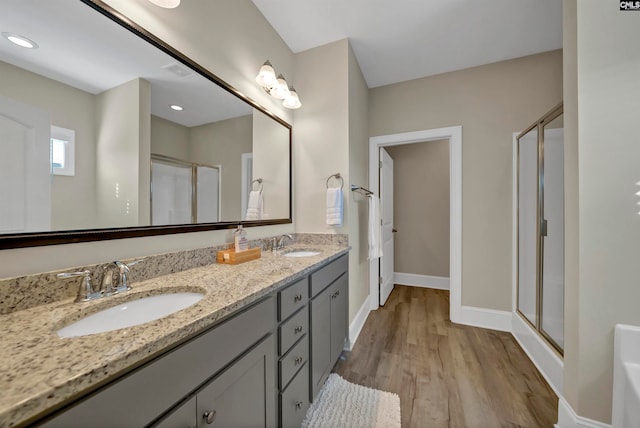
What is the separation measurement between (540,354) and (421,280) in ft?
6.05

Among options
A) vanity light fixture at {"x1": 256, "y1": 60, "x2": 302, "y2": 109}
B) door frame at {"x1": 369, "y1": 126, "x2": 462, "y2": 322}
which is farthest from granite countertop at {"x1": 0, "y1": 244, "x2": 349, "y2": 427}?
door frame at {"x1": 369, "y1": 126, "x2": 462, "y2": 322}

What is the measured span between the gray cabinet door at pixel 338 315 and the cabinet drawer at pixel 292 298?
1.25ft

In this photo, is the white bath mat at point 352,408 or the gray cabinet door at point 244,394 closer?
the gray cabinet door at point 244,394

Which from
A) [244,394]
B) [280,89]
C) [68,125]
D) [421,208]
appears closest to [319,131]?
[280,89]

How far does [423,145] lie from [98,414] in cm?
390

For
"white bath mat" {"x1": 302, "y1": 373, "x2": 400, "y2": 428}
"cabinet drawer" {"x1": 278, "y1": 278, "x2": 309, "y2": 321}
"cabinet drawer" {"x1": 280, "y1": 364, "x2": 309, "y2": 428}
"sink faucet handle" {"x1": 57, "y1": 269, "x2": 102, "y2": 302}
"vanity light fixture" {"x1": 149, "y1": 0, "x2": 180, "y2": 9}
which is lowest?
"white bath mat" {"x1": 302, "y1": 373, "x2": 400, "y2": 428}

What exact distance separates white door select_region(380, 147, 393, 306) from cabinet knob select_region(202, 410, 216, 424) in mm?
2314

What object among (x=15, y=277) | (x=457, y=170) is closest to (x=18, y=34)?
(x=15, y=277)

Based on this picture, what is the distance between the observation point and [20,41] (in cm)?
70

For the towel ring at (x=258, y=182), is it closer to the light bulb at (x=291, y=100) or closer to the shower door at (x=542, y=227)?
the light bulb at (x=291, y=100)

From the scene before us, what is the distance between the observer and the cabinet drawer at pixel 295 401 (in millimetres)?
996

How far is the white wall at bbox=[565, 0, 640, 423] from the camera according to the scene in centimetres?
107

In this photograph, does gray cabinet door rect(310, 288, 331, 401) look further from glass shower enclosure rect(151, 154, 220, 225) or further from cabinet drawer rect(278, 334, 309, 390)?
glass shower enclosure rect(151, 154, 220, 225)

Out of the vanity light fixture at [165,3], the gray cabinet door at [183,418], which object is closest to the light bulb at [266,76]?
the vanity light fixture at [165,3]
